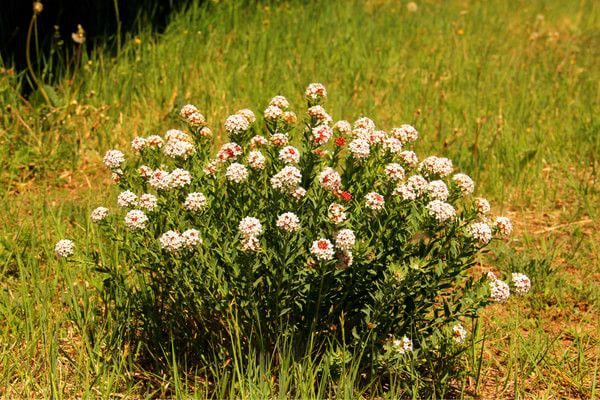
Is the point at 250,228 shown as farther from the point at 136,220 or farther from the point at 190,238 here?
the point at 136,220

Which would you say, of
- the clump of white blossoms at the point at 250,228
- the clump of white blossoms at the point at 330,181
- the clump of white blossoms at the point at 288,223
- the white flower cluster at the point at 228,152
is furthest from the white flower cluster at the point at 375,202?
the white flower cluster at the point at 228,152

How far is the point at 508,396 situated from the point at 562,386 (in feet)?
0.79

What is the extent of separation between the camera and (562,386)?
287cm

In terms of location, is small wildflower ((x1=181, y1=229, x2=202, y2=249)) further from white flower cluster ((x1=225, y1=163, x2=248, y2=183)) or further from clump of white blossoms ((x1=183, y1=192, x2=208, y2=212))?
white flower cluster ((x1=225, y1=163, x2=248, y2=183))

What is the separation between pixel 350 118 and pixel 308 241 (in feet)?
8.51

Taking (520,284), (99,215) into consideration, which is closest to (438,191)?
(520,284)

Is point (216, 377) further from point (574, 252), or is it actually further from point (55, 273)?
point (574, 252)

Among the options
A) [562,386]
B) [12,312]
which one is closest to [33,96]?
[12,312]

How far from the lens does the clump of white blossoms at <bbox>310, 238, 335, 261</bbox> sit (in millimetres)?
2275

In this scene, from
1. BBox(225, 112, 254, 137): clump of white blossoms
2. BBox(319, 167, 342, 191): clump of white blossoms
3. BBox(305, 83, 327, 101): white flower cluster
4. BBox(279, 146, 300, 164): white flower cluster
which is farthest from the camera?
BBox(305, 83, 327, 101): white flower cluster

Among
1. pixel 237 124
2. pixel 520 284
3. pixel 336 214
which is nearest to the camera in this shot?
pixel 336 214

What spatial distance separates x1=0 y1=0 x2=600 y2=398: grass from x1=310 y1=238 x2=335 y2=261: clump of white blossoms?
49cm

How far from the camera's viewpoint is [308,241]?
98.8 inches

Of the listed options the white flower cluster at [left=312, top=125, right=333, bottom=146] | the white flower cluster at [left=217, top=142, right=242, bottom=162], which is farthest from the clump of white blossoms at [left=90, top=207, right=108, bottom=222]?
the white flower cluster at [left=312, top=125, right=333, bottom=146]
